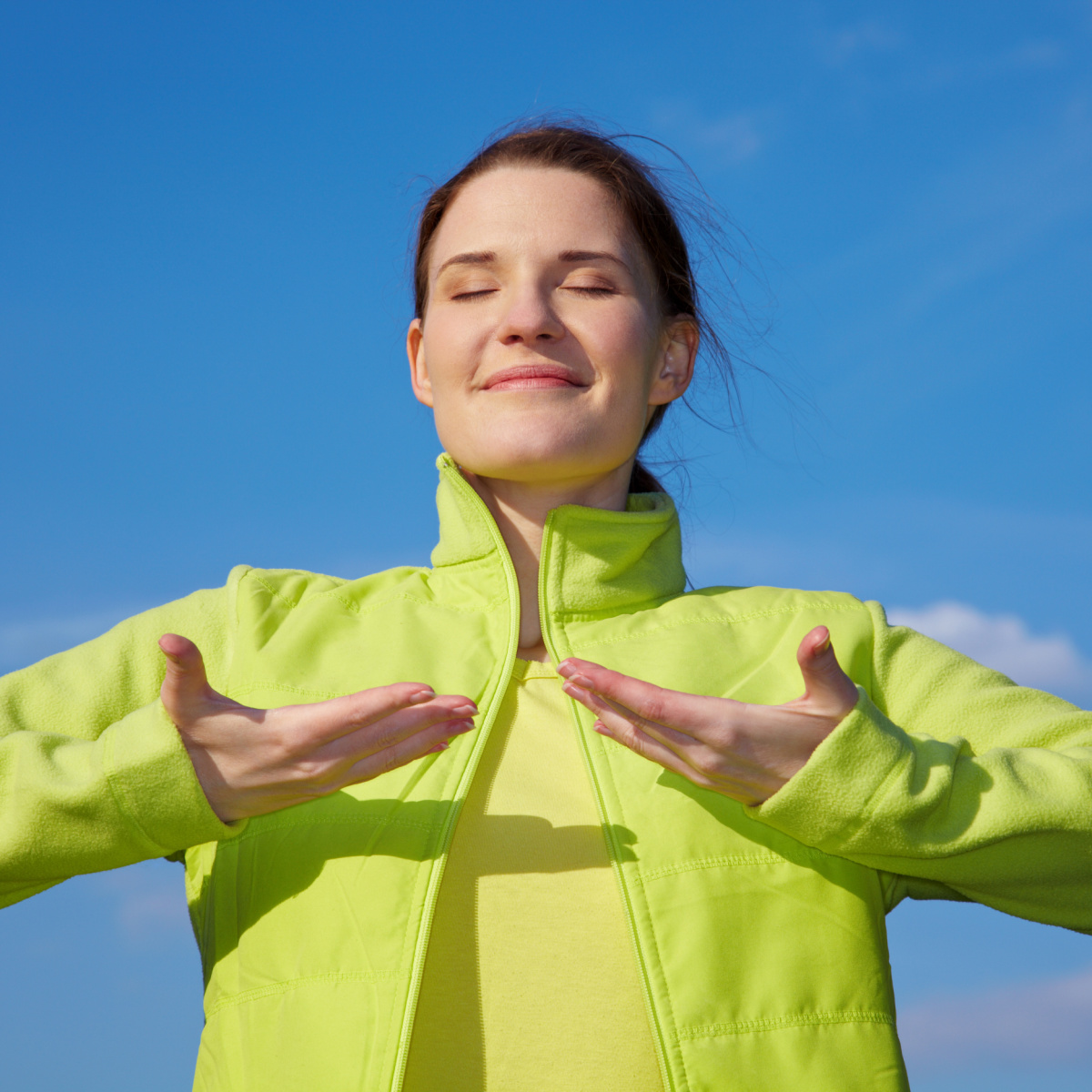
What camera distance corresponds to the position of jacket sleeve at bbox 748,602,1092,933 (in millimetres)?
2402

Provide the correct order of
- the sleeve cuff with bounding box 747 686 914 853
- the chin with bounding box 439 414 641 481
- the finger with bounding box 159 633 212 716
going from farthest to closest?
the chin with bounding box 439 414 641 481, the sleeve cuff with bounding box 747 686 914 853, the finger with bounding box 159 633 212 716

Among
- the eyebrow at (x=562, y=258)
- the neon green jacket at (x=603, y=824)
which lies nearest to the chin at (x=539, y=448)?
the neon green jacket at (x=603, y=824)

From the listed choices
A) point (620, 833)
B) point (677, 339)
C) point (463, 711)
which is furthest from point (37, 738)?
point (677, 339)

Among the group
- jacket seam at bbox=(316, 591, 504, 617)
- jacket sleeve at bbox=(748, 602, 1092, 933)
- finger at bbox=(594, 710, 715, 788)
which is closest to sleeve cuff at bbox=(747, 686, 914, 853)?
jacket sleeve at bbox=(748, 602, 1092, 933)

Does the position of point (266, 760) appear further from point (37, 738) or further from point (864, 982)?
point (864, 982)

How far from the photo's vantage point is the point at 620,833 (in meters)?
2.58

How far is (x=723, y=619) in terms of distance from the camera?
3100 mm

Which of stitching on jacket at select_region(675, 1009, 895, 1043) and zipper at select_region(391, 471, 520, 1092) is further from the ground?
zipper at select_region(391, 471, 520, 1092)

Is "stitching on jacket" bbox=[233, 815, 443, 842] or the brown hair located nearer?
"stitching on jacket" bbox=[233, 815, 443, 842]

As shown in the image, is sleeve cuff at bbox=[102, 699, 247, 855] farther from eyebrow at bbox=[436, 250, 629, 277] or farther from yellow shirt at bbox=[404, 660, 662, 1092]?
eyebrow at bbox=[436, 250, 629, 277]

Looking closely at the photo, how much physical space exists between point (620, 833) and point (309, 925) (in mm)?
660

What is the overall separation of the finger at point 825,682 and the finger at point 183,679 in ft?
3.69

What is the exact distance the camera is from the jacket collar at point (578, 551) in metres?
3.10

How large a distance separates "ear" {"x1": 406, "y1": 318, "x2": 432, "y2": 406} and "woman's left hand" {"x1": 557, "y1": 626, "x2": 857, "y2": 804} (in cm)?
170
